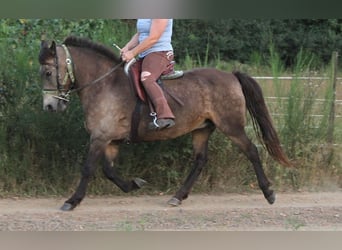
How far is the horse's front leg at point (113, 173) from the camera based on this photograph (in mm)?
6059

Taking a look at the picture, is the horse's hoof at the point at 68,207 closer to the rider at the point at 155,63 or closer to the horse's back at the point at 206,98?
the rider at the point at 155,63

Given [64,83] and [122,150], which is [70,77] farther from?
[122,150]

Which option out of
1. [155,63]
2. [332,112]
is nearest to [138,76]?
[155,63]

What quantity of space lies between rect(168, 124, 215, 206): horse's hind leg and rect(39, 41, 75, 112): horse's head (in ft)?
5.68

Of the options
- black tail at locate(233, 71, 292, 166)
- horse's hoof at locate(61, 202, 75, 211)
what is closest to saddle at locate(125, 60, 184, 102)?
black tail at locate(233, 71, 292, 166)

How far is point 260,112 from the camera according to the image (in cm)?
644

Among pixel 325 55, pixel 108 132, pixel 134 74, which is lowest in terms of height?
pixel 108 132

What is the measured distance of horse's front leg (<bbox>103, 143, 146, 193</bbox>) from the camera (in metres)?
6.06

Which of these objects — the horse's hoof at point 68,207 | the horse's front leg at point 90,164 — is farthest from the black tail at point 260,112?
→ the horse's hoof at point 68,207

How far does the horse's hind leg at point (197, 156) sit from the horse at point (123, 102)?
13 millimetres

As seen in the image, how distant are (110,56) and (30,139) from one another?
5.81ft

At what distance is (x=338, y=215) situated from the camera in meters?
5.88

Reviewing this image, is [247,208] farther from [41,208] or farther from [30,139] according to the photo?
[30,139]
